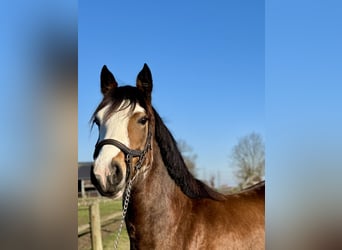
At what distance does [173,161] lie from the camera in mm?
1456

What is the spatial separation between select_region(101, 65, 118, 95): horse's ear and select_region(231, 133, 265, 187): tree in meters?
0.62

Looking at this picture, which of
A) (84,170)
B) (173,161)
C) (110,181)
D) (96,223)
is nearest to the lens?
(110,181)

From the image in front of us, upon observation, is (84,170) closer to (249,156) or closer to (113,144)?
(113,144)

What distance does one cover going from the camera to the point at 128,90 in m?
1.38

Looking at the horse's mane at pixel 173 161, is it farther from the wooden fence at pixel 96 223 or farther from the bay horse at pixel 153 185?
the wooden fence at pixel 96 223

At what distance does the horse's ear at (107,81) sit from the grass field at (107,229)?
19.8 inches

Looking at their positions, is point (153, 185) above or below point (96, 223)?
above

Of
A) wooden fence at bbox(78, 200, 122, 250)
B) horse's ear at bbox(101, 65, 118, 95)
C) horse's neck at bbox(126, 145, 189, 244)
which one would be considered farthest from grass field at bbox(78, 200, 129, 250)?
horse's ear at bbox(101, 65, 118, 95)

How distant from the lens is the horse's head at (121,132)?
3.98ft

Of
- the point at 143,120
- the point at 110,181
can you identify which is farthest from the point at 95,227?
the point at 143,120

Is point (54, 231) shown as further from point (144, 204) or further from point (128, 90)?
point (128, 90)

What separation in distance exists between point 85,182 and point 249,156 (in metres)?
0.73

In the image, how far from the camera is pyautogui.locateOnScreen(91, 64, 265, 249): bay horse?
1.27 m

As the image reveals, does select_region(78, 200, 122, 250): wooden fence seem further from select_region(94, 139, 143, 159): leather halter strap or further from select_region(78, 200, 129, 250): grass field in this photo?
select_region(94, 139, 143, 159): leather halter strap
